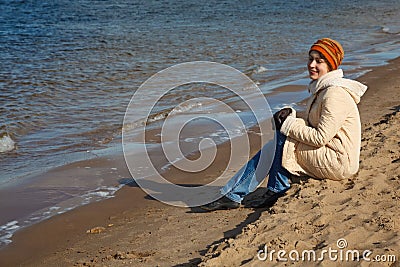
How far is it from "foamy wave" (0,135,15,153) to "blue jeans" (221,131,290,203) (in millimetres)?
4043

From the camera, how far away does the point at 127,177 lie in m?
6.55

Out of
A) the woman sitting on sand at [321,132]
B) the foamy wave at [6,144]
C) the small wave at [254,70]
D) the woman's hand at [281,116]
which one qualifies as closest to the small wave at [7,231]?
the woman sitting on sand at [321,132]

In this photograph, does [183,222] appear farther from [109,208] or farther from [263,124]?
[263,124]

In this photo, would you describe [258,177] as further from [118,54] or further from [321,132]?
[118,54]

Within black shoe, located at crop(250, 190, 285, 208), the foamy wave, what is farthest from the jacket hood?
the foamy wave

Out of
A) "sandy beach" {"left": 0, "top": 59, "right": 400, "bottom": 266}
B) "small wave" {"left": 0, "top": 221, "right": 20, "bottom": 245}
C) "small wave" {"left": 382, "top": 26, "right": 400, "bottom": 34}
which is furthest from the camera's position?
"small wave" {"left": 382, "top": 26, "right": 400, "bottom": 34}

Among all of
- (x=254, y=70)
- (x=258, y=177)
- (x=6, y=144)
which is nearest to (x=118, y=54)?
(x=254, y=70)

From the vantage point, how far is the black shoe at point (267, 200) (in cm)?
499

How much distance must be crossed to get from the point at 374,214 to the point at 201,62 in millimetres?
11052

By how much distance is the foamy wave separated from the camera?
7973 mm

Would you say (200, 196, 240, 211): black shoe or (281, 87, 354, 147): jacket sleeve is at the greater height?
(281, 87, 354, 147): jacket sleeve

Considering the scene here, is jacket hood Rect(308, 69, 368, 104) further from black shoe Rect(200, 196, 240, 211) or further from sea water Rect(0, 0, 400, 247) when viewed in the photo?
sea water Rect(0, 0, 400, 247)

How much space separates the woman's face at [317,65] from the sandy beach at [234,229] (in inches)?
36.4

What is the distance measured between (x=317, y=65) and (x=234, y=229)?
4.95ft
